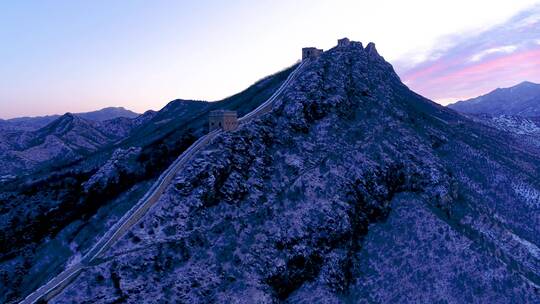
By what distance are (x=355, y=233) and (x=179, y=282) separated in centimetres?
3375

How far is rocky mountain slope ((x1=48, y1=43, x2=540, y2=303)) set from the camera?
184ft

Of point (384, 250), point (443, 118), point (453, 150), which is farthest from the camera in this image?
point (443, 118)

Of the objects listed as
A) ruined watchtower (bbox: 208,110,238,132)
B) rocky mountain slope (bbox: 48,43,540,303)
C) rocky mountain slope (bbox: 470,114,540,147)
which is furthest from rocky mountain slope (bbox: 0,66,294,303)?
rocky mountain slope (bbox: 470,114,540,147)

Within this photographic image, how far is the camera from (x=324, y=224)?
222 feet

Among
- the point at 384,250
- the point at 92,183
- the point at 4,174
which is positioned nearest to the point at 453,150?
the point at 384,250

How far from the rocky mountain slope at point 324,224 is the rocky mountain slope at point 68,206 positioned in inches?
350

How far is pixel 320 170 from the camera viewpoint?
73688mm

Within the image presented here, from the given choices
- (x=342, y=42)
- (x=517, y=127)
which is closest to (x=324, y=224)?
(x=342, y=42)

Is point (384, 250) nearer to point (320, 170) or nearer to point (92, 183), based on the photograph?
point (320, 170)

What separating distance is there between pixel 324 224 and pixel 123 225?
33396 mm

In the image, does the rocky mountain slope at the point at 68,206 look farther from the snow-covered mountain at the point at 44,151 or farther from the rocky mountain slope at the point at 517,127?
the rocky mountain slope at the point at 517,127

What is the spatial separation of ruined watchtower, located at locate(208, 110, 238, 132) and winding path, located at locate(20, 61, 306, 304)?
121 cm

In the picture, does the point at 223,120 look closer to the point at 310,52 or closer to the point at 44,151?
the point at 310,52

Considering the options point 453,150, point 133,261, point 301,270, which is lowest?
point 301,270
